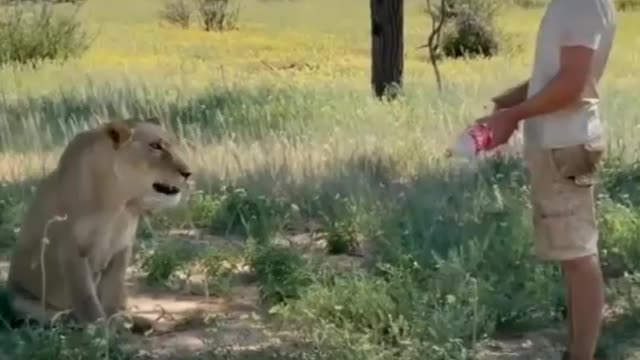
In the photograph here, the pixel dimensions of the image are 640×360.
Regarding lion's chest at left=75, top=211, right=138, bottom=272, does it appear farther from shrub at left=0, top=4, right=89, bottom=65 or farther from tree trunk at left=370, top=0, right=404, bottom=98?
shrub at left=0, top=4, right=89, bottom=65

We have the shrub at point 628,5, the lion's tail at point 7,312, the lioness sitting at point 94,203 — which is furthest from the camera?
the shrub at point 628,5

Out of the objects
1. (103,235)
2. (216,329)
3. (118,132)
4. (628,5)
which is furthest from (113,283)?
(628,5)

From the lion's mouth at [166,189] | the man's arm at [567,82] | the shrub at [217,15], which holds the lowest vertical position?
the shrub at [217,15]

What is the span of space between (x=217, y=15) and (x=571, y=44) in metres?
29.8

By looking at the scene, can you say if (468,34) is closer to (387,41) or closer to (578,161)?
(387,41)

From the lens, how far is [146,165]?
6039 millimetres

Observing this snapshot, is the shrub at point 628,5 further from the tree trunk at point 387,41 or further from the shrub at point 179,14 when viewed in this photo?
the tree trunk at point 387,41

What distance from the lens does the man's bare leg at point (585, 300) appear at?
5.39 meters

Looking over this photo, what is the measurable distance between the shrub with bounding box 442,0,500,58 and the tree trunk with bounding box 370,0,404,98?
1301cm

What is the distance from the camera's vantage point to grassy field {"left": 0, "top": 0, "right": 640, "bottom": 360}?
588cm

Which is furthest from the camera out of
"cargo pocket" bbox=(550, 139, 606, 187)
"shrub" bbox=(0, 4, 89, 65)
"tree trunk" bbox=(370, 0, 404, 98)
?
"shrub" bbox=(0, 4, 89, 65)

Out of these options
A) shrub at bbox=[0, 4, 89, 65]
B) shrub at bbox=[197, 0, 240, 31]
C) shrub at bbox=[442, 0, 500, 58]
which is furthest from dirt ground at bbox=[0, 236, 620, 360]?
shrub at bbox=[197, 0, 240, 31]

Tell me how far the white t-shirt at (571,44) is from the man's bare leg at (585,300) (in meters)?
0.47

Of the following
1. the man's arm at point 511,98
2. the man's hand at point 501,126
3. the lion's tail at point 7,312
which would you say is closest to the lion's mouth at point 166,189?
the lion's tail at point 7,312
